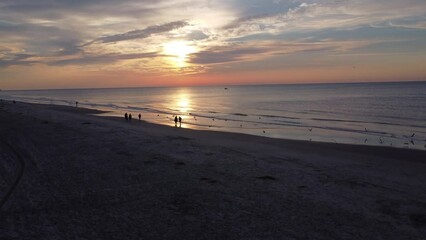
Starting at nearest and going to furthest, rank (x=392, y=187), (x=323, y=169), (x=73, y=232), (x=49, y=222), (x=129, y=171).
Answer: (x=73, y=232), (x=49, y=222), (x=392, y=187), (x=129, y=171), (x=323, y=169)

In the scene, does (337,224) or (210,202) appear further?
(210,202)

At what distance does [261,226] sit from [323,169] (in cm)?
804

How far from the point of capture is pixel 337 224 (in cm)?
941

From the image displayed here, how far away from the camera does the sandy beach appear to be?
8922 mm

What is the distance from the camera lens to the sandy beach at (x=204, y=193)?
8922 mm

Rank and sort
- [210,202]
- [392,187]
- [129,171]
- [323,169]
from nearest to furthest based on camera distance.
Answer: [210,202], [392,187], [129,171], [323,169]

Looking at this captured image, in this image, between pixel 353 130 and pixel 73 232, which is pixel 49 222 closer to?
pixel 73 232

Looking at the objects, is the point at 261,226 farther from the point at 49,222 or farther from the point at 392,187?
the point at 392,187

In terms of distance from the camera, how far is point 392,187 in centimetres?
1333

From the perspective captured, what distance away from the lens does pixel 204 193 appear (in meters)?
11.8

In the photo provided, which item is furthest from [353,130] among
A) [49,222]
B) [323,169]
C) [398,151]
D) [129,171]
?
[49,222]

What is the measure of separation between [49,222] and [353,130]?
32125mm

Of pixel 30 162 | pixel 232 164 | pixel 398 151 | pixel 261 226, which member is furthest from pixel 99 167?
pixel 398 151

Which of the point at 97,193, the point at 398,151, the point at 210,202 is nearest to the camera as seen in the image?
the point at 210,202
